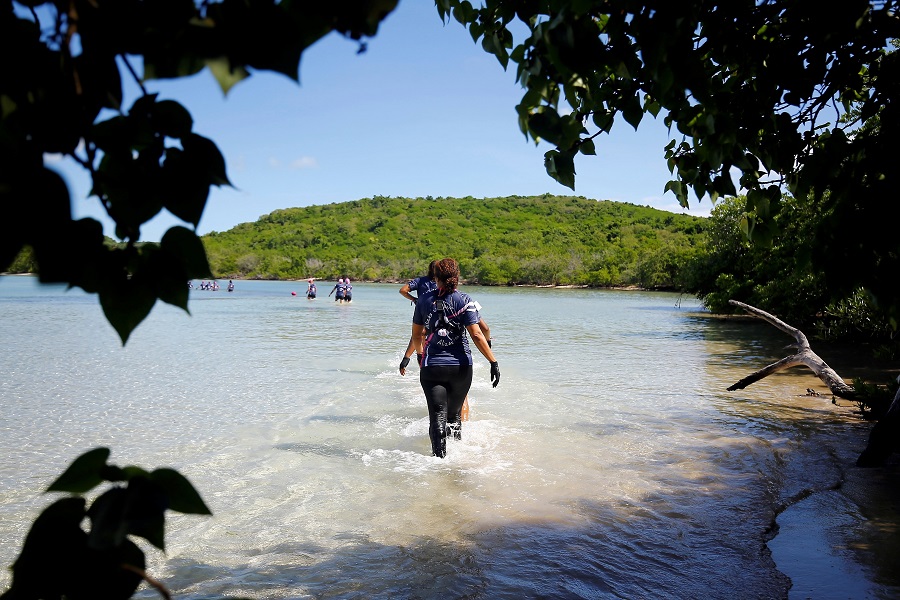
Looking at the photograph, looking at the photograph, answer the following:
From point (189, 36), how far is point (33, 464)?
8072 mm

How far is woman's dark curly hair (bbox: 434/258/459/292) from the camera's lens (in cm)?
679

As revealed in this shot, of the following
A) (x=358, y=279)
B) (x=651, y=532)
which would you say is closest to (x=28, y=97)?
(x=651, y=532)

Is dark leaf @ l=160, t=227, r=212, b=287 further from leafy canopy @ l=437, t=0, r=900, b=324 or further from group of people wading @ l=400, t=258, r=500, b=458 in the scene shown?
group of people wading @ l=400, t=258, r=500, b=458

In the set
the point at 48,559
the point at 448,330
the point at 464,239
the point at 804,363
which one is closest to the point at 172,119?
the point at 48,559

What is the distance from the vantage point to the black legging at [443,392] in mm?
6750

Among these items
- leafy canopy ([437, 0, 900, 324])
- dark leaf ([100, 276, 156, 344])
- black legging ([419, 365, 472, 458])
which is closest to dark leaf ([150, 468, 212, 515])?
dark leaf ([100, 276, 156, 344])

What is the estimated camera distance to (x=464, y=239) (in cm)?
13712

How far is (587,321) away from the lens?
3250 centimetres

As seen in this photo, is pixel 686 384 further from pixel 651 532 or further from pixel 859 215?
pixel 859 215

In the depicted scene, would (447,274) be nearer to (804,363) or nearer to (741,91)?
(741,91)

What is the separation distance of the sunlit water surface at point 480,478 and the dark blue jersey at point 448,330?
1249mm

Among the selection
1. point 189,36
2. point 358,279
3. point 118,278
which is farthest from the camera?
point 358,279

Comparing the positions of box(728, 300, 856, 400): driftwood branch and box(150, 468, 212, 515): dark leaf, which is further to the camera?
box(728, 300, 856, 400): driftwood branch

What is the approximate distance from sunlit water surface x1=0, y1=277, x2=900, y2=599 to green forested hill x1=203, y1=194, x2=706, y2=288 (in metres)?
82.4
